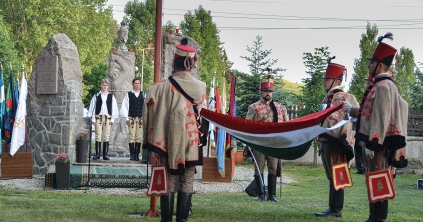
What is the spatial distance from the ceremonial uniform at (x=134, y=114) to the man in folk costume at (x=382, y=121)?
9.10 metres

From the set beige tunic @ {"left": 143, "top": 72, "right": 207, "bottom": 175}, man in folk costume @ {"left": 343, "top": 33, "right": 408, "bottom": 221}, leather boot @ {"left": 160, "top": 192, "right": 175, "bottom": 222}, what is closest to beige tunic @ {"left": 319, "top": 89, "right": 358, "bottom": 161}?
man in folk costume @ {"left": 343, "top": 33, "right": 408, "bottom": 221}

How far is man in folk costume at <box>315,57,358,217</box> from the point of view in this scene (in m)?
8.03

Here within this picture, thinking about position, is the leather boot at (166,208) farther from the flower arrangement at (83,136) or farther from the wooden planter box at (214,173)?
the flower arrangement at (83,136)

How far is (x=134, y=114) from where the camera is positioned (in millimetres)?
15695

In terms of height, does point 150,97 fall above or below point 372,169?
above

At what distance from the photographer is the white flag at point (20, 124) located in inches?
565

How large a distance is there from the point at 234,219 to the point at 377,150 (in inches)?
79.7

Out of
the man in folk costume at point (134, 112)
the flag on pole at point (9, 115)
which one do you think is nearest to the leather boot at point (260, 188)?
the man in folk costume at point (134, 112)

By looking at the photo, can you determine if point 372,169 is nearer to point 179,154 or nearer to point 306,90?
point 179,154

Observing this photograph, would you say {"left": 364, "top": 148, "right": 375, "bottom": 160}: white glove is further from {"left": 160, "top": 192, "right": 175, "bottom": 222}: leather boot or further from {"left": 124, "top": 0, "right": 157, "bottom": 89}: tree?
{"left": 124, "top": 0, "right": 157, "bottom": 89}: tree

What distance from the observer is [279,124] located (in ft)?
25.3

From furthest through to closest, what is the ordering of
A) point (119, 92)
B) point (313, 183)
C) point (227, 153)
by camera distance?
point (119, 92) → point (313, 183) → point (227, 153)

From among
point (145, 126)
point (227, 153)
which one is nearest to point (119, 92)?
point (227, 153)

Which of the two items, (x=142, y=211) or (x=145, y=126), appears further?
(x=142, y=211)
